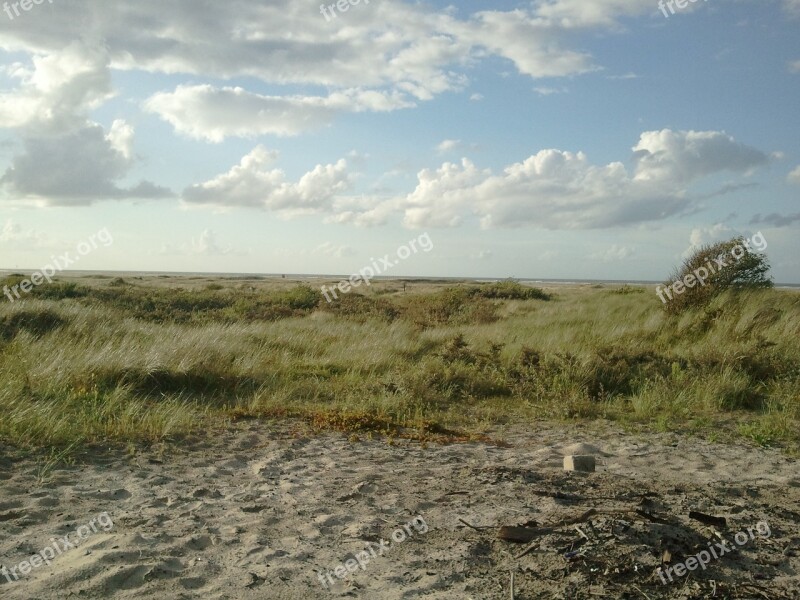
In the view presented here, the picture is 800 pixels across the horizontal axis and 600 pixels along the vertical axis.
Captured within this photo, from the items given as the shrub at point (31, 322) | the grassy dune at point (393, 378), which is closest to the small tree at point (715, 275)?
the grassy dune at point (393, 378)

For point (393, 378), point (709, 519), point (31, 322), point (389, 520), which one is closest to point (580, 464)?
point (709, 519)

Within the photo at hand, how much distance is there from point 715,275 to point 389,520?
14.5 meters

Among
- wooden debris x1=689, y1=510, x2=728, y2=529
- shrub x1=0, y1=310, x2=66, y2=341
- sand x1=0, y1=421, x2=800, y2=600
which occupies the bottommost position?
sand x1=0, y1=421, x2=800, y2=600

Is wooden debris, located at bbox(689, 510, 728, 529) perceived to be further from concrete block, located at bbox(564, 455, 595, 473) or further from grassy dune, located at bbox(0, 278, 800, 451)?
grassy dune, located at bbox(0, 278, 800, 451)

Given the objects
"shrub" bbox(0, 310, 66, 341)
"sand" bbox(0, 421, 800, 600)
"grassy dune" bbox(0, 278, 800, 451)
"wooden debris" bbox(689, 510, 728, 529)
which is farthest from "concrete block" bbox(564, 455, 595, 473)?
"shrub" bbox(0, 310, 66, 341)

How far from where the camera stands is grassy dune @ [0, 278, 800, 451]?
716 centimetres

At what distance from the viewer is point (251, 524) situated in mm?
4352

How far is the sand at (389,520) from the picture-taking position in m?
3.52

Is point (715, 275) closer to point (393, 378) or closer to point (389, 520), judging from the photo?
point (393, 378)

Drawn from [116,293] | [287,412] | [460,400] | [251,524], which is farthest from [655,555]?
→ [116,293]

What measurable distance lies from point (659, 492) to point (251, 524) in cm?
295

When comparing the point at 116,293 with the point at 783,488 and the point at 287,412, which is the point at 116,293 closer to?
the point at 287,412

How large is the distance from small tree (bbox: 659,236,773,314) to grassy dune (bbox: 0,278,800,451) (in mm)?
1156

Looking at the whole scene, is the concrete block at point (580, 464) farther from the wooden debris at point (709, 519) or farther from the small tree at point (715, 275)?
the small tree at point (715, 275)
